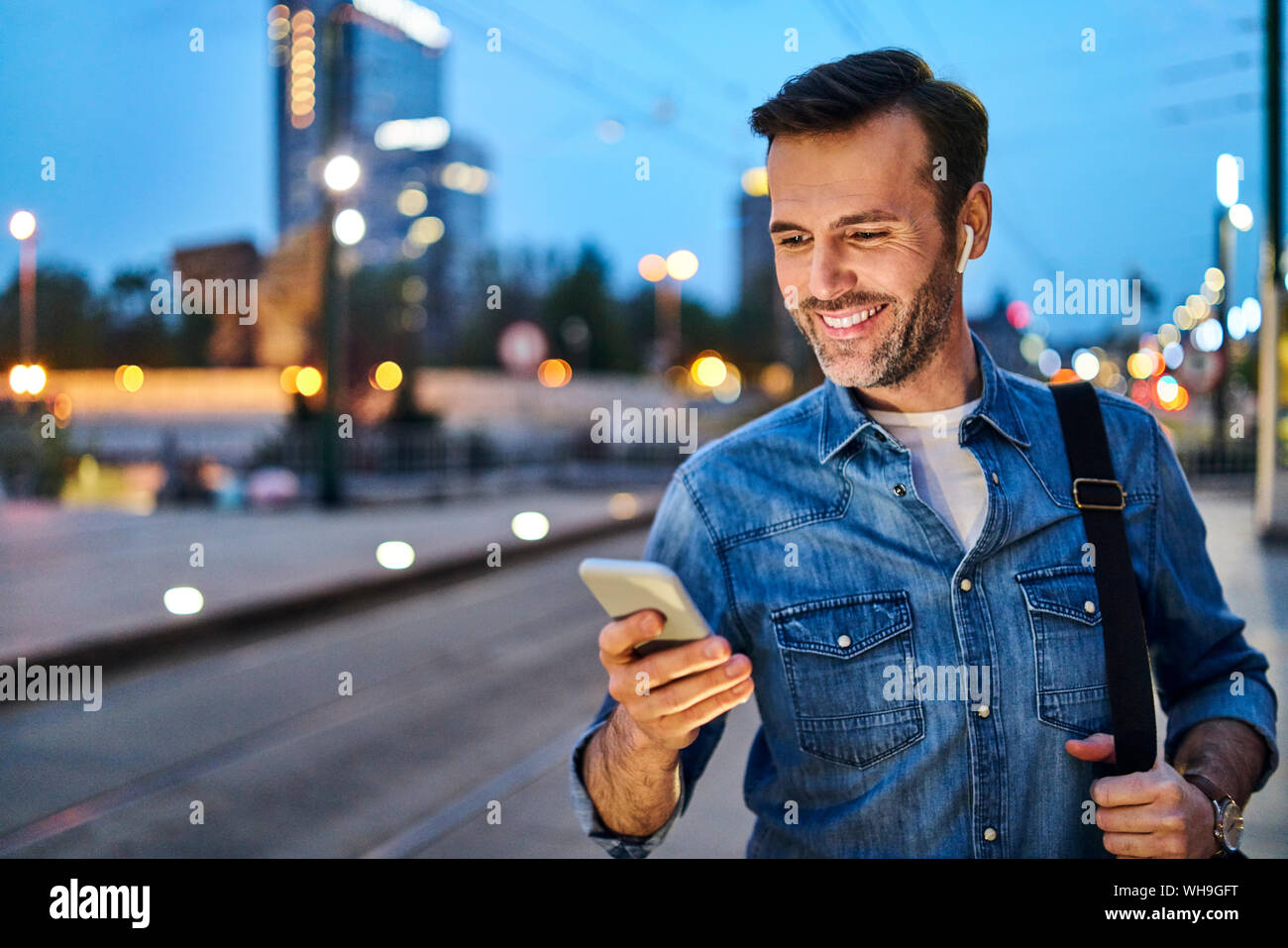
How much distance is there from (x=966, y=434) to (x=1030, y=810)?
0.53 m

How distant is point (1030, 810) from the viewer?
1.46m

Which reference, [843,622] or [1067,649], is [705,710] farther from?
[1067,649]

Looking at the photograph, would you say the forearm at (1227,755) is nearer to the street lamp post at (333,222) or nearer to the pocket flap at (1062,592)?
the pocket flap at (1062,592)

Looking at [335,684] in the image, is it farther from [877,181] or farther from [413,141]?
[413,141]

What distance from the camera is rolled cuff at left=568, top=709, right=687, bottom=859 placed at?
154 cm

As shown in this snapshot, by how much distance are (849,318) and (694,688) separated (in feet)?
1.88

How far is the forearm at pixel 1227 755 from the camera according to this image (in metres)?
1.52

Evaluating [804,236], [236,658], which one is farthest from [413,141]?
[804,236]

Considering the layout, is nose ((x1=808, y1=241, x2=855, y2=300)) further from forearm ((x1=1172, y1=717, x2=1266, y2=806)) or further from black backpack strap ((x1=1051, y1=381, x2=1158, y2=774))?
forearm ((x1=1172, y1=717, x2=1266, y2=806))

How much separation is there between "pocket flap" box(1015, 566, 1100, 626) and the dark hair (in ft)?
1.66

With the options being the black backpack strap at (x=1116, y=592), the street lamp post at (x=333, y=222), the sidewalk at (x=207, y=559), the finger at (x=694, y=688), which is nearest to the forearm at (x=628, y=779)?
the finger at (x=694, y=688)

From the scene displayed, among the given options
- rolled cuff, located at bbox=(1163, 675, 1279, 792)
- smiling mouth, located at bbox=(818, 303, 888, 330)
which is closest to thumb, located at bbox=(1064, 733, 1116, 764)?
rolled cuff, located at bbox=(1163, 675, 1279, 792)

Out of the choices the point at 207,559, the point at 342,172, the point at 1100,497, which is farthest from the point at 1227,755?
the point at 342,172
